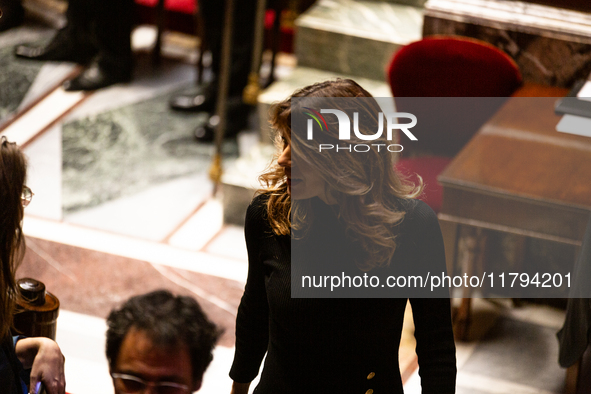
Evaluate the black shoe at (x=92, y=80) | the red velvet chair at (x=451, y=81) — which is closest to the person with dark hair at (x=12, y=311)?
the red velvet chair at (x=451, y=81)

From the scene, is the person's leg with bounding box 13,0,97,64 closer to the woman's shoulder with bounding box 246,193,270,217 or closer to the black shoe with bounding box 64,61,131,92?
the black shoe with bounding box 64,61,131,92

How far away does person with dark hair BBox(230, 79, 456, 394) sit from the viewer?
4.67ft

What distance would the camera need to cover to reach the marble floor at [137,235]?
113 inches

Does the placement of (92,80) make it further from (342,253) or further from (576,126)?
(342,253)

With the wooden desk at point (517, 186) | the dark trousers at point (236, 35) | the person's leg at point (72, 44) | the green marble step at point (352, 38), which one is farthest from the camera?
the person's leg at point (72, 44)

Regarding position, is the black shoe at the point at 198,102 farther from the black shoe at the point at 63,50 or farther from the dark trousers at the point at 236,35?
the black shoe at the point at 63,50

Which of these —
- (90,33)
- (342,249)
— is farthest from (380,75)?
(342,249)

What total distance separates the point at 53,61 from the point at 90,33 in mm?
360

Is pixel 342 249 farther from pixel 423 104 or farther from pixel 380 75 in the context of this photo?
pixel 380 75

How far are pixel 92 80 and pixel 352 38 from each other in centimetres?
169

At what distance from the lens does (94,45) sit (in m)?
4.59

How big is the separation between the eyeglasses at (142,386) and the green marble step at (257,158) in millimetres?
2348

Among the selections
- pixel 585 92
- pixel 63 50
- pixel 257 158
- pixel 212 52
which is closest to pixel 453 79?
pixel 585 92

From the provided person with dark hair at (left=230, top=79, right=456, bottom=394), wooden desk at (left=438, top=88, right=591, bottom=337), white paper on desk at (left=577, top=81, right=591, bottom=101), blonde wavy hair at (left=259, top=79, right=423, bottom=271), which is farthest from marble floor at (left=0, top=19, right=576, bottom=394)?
white paper on desk at (left=577, top=81, right=591, bottom=101)
